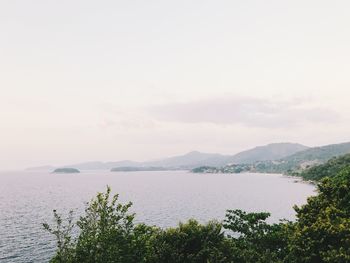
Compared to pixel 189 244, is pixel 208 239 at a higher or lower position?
higher

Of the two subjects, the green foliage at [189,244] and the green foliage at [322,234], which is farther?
the green foliage at [189,244]

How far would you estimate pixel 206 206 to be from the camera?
176 m

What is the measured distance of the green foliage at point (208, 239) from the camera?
103 feet

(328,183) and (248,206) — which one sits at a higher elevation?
(328,183)

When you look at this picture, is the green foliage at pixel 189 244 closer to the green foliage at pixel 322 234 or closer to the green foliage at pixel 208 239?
the green foliage at pixel 208 239

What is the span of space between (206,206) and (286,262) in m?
138

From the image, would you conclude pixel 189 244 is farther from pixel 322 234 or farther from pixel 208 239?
pixel 322 234

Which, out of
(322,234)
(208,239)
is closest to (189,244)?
(208,239)

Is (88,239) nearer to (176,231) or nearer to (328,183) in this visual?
(176,231)

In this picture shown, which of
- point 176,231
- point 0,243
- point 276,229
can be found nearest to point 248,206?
point 0,243

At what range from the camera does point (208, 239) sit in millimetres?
44188

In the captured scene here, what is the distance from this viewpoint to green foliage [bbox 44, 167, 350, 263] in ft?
103

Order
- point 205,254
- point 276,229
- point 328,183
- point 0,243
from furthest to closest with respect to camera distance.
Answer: point 0,243
point 276,229
point 328,183
point 205,254

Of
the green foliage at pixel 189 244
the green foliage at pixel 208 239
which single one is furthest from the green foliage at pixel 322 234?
the green foliage at pixel 189 244
